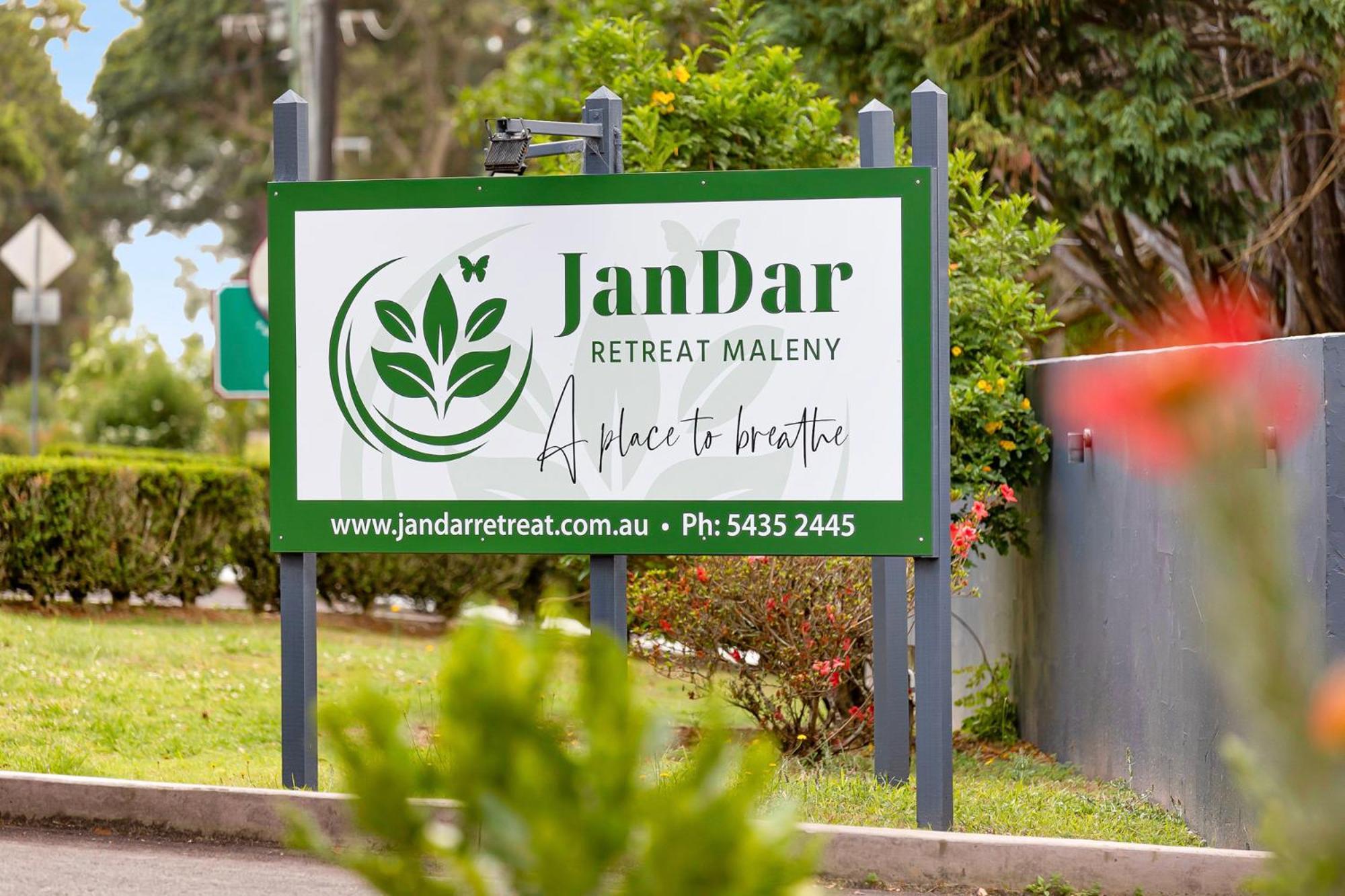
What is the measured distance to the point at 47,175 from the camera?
49719 millimetres

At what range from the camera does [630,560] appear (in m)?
10.0

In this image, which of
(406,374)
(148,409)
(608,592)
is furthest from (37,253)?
(608,592)

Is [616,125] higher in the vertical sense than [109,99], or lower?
lower

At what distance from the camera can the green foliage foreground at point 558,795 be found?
166cm

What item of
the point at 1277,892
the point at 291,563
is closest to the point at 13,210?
the point at 291,563

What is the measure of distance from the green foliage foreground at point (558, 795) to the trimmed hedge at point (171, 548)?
10.5 metres

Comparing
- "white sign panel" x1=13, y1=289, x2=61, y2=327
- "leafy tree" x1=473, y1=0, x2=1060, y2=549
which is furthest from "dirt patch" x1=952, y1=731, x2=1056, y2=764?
"white sign panel" x1=13, y1=289, x2=61, y2=327

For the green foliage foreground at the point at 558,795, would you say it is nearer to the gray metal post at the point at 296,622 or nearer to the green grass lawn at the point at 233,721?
the green grass lawn at the point at 233,721

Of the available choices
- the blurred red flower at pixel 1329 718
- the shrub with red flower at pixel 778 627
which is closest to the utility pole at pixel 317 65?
the shrub with red flower at pixel 778 627

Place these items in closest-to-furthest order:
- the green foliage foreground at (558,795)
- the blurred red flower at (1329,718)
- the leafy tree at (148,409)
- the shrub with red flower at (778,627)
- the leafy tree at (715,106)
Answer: the blurred red flower at (1329,718) → the green foliage foreground at (558,795) → the shrub with red flower at (778,627) → the leafy tree at (715,106) → the leafy tree at (148,409)

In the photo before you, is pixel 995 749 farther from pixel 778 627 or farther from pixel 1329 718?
pixel 1329 718

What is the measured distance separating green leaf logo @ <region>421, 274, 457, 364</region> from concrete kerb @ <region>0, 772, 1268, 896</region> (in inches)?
73.2

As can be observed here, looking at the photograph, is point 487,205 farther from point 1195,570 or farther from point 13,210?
point 13,210

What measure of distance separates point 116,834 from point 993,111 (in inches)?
404
